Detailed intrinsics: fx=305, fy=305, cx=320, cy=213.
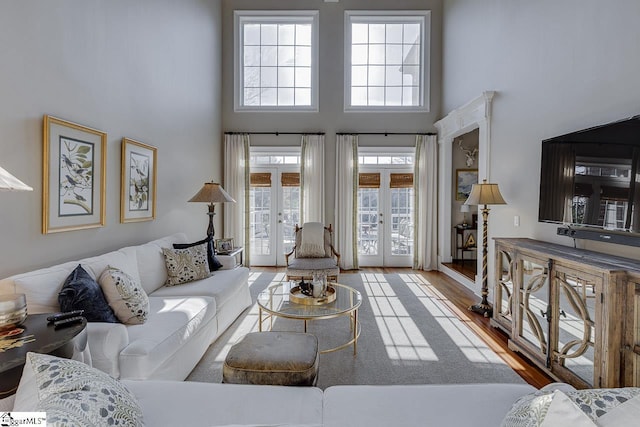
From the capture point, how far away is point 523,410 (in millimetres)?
900

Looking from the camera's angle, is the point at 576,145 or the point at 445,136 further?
the point at 445,136

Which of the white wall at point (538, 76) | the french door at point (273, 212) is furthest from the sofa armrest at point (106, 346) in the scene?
the french door at point (273, 212)

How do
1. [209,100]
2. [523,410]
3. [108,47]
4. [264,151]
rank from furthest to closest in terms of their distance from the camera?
[264,151] < [209,100] < [108,47] < [523,410]

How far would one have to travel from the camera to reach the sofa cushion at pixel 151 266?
282cm

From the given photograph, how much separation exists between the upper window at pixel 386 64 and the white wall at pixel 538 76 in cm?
111

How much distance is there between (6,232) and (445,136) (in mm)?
5736

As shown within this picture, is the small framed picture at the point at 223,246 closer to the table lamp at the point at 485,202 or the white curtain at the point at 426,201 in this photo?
the table lamp at the point at 485,202

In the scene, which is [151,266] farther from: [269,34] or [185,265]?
[269,34]

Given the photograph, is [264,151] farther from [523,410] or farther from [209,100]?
[523,410]

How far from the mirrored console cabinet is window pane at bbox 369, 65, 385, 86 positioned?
13.8 feet

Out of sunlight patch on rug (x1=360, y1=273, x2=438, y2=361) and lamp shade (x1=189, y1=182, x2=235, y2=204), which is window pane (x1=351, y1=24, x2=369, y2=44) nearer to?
lamp shade (x1=189, y1=182, x2=235, y2=204)

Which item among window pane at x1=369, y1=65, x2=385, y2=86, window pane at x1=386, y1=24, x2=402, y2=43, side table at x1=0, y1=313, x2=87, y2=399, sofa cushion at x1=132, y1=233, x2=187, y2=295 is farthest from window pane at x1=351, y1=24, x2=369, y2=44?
side table at x1=0, y1=313, x2=87, y2=399

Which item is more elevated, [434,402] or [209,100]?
[209,100]

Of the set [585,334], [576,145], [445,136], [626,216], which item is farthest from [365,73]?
[585,334]
